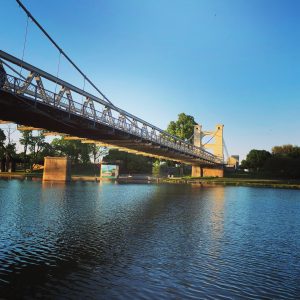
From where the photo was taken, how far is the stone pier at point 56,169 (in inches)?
3017

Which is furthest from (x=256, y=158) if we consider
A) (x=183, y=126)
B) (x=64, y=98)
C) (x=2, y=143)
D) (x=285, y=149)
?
(x=64, y=98)

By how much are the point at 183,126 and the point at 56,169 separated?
5373 centimetres

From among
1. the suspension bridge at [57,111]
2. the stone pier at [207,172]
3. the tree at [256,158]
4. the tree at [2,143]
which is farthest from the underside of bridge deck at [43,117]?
the tree at [256,158]

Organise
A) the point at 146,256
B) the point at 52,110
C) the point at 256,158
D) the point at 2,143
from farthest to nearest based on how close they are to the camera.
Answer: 1. the point at 256,158
2. the point at 2,143
3. the point at 52,110
4. the point at 146,256

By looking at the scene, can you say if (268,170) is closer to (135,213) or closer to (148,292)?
(135,213)

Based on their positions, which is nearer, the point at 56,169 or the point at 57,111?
the point at 57,111

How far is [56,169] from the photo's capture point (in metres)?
77.2

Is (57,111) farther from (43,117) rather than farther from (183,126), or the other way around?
(183,126)

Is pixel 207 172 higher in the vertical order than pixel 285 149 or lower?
lower

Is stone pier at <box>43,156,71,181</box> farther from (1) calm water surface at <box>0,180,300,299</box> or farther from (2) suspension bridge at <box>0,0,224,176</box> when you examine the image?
(1) calm water surface at <box>0,180,300,299</box>

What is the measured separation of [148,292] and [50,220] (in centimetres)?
1387

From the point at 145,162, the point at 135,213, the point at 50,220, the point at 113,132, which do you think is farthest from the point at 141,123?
the point at 145,162

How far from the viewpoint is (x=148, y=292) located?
10492 millimetres

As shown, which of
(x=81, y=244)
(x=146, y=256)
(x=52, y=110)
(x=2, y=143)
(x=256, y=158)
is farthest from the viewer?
(x=256, y=158)
